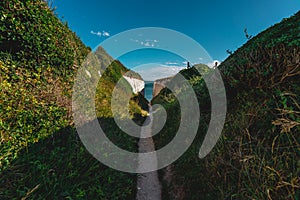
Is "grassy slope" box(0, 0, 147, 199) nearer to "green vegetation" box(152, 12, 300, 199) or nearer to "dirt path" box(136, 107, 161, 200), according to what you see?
"dirt path" box(136, 107, 161, 200)

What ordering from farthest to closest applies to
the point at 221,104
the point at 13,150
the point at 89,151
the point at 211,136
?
1. the point at 89,151
2. the point at 221,104
3. the point at 211,136
4. the point at 13,150

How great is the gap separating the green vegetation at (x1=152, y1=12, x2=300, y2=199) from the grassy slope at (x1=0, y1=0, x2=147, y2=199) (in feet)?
5.95

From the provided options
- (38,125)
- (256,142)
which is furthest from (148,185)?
(38,125)

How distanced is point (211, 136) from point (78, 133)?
3909 millimetres

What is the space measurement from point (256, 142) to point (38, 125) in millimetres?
4579

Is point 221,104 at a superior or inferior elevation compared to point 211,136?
superior

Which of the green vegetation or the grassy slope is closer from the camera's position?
the green vegetation

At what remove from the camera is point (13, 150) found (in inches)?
97.0

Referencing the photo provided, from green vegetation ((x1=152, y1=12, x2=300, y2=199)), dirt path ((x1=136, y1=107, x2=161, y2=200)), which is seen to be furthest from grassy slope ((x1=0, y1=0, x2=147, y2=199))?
green vegetation ((x1=152, y1=12, x2=300, y2=199))

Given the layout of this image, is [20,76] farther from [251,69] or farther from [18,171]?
[251,69]

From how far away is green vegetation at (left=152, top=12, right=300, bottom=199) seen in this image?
1.66 metres

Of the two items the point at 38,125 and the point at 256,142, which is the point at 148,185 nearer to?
the point at 256,142

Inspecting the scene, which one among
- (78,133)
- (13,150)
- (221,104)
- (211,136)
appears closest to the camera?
(13,150)

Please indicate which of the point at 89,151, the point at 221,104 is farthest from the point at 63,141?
the point at 221,104
